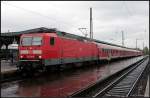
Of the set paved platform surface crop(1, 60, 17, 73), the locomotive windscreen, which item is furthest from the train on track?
paved platform surface crop(1, 60, 17, 73)

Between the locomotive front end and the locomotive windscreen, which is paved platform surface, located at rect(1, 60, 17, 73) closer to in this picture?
the locomotive front end

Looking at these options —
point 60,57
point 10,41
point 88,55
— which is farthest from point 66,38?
point 10,41

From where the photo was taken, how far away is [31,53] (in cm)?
1902

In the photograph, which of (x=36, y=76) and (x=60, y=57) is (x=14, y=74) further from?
(x=60, y=57)

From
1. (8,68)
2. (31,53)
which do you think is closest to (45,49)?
(31,53)

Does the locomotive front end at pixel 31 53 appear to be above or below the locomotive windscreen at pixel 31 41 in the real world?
below

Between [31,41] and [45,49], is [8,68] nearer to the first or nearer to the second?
[31,41]

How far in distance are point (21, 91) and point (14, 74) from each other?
623cm

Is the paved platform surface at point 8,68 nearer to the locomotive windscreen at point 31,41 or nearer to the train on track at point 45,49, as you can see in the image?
the train on track at point 45,49

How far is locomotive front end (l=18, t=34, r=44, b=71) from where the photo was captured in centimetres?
1873

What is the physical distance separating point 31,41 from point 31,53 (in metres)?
0.97

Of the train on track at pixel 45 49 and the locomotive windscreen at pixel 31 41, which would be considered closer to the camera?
the train on track at pixel 45 49

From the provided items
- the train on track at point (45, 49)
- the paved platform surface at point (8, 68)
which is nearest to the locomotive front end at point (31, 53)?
the train on track at point (45, 49)

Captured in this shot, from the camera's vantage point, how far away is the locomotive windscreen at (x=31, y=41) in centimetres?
1931
